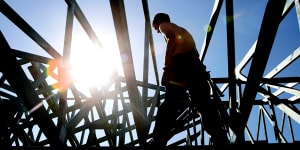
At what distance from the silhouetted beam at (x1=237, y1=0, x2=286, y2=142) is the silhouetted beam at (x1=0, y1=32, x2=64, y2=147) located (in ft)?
7.80

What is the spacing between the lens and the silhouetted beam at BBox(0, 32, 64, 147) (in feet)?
7.50

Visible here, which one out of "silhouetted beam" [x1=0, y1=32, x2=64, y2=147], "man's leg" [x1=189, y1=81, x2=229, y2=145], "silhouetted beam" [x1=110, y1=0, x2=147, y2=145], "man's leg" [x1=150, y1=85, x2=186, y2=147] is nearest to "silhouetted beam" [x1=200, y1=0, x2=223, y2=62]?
"man's leg" [x1=189, y1=81, x2=229, y2=145]

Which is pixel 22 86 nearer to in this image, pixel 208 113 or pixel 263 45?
pixel 208 113

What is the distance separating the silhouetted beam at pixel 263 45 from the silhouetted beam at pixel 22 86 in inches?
93.6

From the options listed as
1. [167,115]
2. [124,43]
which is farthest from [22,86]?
[167,115]

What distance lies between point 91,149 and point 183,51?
177cm

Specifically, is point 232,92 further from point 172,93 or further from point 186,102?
point 186,102

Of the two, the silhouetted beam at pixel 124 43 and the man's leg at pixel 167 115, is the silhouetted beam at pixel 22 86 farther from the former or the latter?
the man's leg at pixel 167 115

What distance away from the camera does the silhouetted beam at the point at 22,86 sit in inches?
90.0

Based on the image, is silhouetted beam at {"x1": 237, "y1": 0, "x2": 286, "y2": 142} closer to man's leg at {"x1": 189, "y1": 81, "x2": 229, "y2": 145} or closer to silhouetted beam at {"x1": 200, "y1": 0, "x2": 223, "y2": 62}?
man's leg at {"x1": 189, "y1": 81, "x2": 229, "y2": 145}

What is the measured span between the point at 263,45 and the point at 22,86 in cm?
247

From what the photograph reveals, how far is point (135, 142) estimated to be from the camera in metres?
8.58

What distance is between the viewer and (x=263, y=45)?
2.27m

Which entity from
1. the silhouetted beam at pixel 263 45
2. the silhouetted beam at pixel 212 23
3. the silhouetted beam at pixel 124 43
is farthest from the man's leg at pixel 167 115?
the silhouetted beam at pixel 212 23
